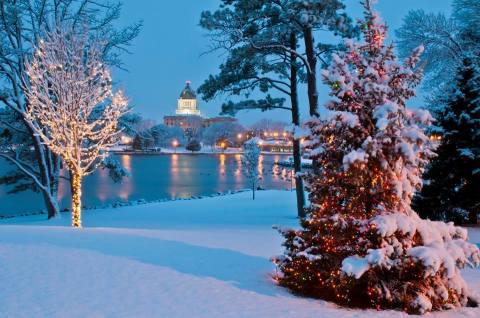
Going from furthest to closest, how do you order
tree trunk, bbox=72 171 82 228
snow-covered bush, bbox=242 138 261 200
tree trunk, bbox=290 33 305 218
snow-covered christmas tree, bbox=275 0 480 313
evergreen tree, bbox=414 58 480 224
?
snow-covered bush, bbox=242 138 261 200 < tree trunk, bbox=290 33 305 218 < evergreen tree, bbox=414 58 480 224 < tree trunk, bbox=72 171 82 228 < snow-covered christmas tree, bbox=275 0 480 313

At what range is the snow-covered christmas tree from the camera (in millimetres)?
6465

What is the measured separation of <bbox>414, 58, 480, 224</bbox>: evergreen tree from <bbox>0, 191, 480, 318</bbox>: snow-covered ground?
20.7 ft

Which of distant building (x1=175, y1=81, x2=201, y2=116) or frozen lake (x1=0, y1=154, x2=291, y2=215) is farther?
distant building (x1=175, y1=81, x2=201, y2=116)

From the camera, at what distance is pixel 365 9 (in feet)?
23.9

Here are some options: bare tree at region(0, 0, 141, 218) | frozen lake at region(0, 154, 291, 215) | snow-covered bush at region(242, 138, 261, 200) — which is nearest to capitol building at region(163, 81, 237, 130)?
frozen lake at region(0, 154, 291, 215)

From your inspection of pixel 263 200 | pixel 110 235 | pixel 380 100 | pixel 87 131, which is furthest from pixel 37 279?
pixel 263 200

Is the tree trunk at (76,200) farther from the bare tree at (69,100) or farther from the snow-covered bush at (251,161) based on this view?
the snow-covered bush at (251,161)

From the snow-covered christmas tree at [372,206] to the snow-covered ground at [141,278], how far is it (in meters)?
0.33

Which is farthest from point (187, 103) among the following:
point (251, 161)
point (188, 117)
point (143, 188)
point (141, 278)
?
point (141, 278)

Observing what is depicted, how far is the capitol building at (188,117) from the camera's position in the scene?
549 feet

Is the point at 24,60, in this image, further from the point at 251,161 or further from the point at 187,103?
the point at 187,103

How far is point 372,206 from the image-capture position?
22.6 feet

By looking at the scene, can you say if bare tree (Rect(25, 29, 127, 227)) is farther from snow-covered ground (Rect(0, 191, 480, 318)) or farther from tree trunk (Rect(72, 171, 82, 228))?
snow-covered ground (Rect(0, 191, 480, 318))

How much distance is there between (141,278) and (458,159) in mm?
11546
